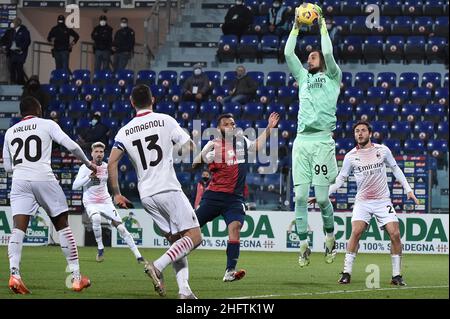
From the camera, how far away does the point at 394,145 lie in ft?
86.7

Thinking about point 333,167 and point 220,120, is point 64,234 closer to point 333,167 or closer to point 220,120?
point 220,120

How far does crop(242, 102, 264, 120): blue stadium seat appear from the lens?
28328 mm

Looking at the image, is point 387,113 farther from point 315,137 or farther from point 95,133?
point 315,137

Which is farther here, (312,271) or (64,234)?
(312,271)

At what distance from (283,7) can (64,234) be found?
1900 cm

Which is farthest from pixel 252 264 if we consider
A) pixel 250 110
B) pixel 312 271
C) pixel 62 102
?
pixel 62 102

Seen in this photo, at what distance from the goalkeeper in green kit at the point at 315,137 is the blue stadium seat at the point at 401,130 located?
13.0m

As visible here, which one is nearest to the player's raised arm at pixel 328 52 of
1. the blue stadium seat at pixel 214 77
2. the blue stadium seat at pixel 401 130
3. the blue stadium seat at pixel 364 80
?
the blue stadium seat at pixel 401 130

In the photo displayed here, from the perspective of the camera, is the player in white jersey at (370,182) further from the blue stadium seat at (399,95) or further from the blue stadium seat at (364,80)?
the blue stadium seat at (364,80)

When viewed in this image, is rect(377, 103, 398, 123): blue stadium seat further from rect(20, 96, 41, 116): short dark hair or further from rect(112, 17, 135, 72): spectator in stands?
rect(20, 96, 41, 116): short dark hair

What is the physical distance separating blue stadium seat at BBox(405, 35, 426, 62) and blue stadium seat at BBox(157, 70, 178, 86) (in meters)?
6.50

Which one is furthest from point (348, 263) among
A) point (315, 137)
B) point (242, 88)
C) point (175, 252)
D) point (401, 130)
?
point (242, 88)

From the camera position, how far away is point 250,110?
92.9 feet

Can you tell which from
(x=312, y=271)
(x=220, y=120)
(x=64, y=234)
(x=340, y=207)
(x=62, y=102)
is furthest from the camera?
(x=62, y=102)
